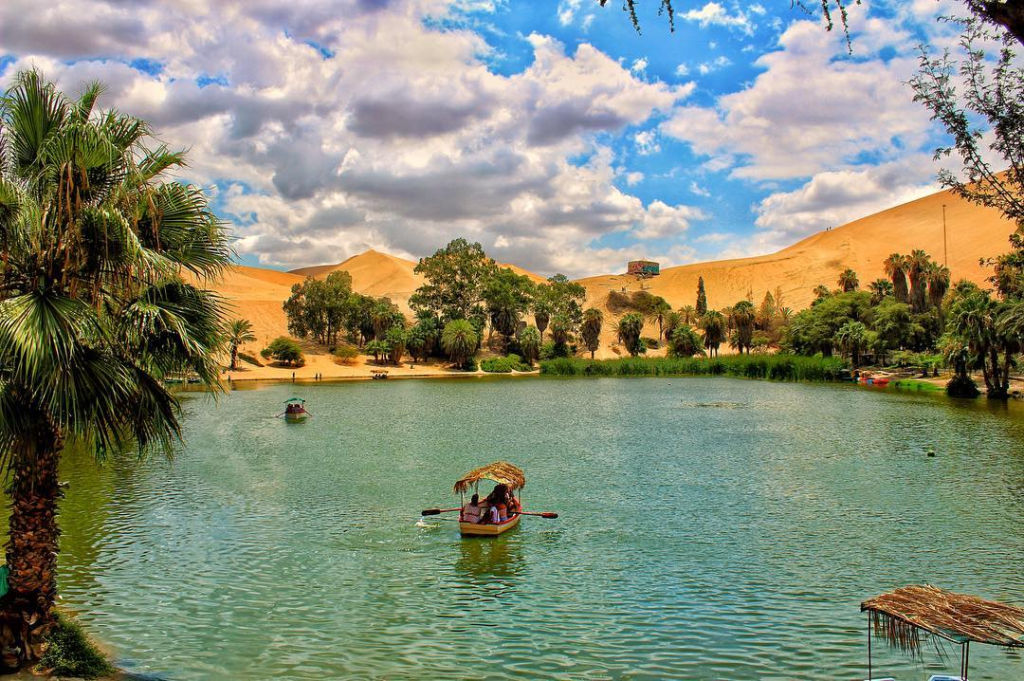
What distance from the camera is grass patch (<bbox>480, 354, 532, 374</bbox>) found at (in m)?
98.2

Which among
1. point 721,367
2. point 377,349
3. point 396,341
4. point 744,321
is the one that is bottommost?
point 721,367

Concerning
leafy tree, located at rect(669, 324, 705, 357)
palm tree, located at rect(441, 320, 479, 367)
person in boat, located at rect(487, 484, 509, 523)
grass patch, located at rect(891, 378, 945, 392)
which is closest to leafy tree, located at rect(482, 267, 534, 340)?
palm tree, located at rect(441, 320, 479, 367)

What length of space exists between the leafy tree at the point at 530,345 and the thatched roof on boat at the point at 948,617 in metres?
94.6

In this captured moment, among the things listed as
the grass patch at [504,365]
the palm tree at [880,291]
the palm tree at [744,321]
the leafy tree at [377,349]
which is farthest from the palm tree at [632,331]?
the leafy tree at [377,349]

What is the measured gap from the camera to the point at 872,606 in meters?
9.09

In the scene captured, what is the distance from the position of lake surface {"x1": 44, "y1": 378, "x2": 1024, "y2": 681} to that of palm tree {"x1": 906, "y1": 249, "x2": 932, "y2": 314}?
5315 centimetres

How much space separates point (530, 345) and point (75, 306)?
96330 mm

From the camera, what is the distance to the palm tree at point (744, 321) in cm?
9881

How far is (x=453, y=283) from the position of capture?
108875 mm

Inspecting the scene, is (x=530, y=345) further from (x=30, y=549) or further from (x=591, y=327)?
(x=30, y=549)

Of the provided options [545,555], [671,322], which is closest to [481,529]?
[545,555]

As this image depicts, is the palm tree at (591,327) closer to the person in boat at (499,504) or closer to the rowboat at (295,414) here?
the rowboat at (295,414)

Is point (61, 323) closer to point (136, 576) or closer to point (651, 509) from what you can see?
point (136, 576)

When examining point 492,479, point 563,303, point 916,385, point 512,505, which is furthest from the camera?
point 563,303
